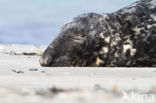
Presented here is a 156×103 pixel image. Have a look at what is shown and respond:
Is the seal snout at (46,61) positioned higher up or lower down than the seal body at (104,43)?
lower down

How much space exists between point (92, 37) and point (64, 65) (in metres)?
0.68

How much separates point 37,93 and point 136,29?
3888 mm

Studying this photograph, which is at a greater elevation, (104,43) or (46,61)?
(104,43)

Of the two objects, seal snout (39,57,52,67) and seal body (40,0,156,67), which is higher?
seal body (40,0,156,67)

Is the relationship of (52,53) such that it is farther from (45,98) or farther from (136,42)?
(45,98)

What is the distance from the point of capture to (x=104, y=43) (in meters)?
5.77

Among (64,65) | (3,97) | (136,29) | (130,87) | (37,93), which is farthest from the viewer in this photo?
(136,29)

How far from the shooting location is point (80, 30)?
19.1 feet

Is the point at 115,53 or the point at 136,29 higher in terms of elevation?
the point at 136,29

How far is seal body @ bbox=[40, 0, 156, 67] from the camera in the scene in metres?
5.68

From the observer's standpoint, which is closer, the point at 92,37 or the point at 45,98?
the point at 45,98

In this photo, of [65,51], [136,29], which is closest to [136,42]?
[136,29]

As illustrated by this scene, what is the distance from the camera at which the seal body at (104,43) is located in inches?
224

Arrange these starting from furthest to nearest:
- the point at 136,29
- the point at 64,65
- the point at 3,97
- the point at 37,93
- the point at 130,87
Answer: the point at 136,29 < the point at 64,65 < the point at 130,87 < the point at 37,93 < the point at 3,97
